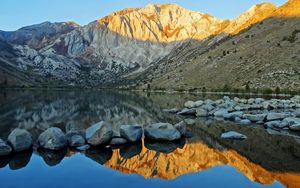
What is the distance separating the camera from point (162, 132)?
3291 cm

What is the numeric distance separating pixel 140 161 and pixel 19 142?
10.6 meters

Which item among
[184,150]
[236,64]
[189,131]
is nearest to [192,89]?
[236,64]

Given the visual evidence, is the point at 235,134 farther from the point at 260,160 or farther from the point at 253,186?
the point at 253,186

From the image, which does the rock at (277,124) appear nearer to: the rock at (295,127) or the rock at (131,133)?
the rock at (295,127)

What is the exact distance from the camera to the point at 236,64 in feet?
446

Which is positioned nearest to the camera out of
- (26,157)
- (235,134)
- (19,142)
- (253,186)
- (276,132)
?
(253,186)

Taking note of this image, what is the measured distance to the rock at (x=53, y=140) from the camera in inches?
1120

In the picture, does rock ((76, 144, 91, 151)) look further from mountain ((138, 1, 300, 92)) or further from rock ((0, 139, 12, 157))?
mountain ((138, 1, 300, 92))

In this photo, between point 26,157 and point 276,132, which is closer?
point 26,157

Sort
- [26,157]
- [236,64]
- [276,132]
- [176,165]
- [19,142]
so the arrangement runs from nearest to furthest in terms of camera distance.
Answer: [176,165], [26,157], [19,142], [276,132], [236,64]

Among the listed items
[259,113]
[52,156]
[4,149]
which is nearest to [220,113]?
[259,113]

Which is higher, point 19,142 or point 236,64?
point 236,64

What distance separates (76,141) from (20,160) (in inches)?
225

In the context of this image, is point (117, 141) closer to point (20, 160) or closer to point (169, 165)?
point (169, 165)
